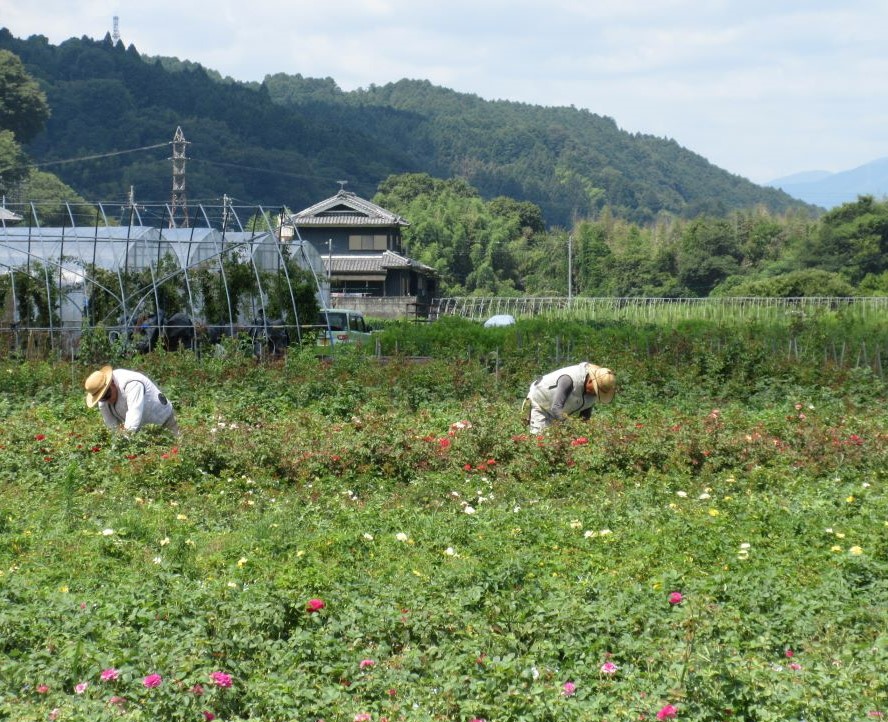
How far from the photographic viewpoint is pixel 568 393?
10.9 metres

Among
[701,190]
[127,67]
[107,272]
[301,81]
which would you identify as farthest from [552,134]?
[107,272]

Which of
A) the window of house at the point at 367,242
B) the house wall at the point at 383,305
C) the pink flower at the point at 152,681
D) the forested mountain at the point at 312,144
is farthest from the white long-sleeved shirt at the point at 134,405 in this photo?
the window of house at the point at 367,242

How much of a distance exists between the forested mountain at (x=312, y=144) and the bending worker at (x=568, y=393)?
52157 millimetres

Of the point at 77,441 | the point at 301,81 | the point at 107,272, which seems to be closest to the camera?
the point at 77,441

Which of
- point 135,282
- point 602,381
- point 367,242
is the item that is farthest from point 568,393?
point 367,242

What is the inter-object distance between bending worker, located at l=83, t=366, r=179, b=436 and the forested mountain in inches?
2034

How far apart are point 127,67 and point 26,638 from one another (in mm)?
127365

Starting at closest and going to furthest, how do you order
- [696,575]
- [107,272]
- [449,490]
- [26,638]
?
[26,638] < [696,575] < [449,490] < [107,272]

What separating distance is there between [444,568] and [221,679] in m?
2.04

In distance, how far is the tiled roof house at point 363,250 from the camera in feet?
195

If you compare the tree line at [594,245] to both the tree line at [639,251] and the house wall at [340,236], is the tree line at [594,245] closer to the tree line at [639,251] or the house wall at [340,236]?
the tree line at [639,251]

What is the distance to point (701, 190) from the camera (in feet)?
604

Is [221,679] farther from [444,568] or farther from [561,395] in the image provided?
[561,395]

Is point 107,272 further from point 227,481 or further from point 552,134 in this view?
point 552,134
